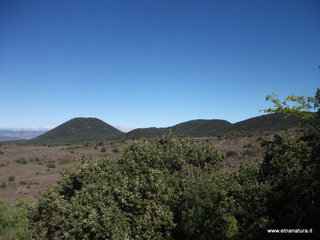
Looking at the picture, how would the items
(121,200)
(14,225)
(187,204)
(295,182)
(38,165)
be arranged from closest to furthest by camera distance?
(121,200)
(187,204)
(295,182)
(14,225)
(38,165)

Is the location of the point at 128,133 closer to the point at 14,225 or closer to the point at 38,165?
the point at 38,165

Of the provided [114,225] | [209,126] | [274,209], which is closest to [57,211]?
[114,225]

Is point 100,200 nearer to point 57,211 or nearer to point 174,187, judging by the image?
point 57,211

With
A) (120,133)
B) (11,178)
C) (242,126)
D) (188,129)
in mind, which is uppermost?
(188,129)

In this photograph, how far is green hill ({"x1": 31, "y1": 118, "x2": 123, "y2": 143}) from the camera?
13446 centimetres

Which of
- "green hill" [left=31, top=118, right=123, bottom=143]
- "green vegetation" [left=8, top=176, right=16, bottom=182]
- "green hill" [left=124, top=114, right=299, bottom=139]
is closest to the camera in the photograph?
"green vegetation" [left=8, top=176, right=16, bottom=182]

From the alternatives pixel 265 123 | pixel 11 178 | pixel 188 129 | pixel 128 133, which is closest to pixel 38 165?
pixel 11 178

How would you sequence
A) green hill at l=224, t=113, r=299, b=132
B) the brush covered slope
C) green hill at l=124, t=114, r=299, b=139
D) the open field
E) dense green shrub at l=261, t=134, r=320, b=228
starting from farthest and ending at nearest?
the brush covered slope
green hill at l=224, t=113, r=299, b=132
green hill at l=124, t=114, r=299, b=139
the open field
dense green shrub at l=261, t=134, r=320, b=228

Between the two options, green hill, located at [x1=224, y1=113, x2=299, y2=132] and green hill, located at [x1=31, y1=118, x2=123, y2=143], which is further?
green hill, located at [x1=31, y1=118, x2=123, y2=143]

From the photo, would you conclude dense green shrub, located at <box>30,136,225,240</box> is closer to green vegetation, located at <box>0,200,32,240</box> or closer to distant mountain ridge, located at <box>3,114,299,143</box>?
green vegetation, located at <box>0,200,32,240</box>

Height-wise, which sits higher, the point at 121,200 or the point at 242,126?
the point at 242,126

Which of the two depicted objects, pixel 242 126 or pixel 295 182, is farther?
pixel 242 126

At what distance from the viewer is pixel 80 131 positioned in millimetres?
143000

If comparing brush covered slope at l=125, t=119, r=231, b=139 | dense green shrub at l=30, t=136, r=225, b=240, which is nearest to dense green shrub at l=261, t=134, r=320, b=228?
dense green shrub at l=30, t=136, r=225, b=240
